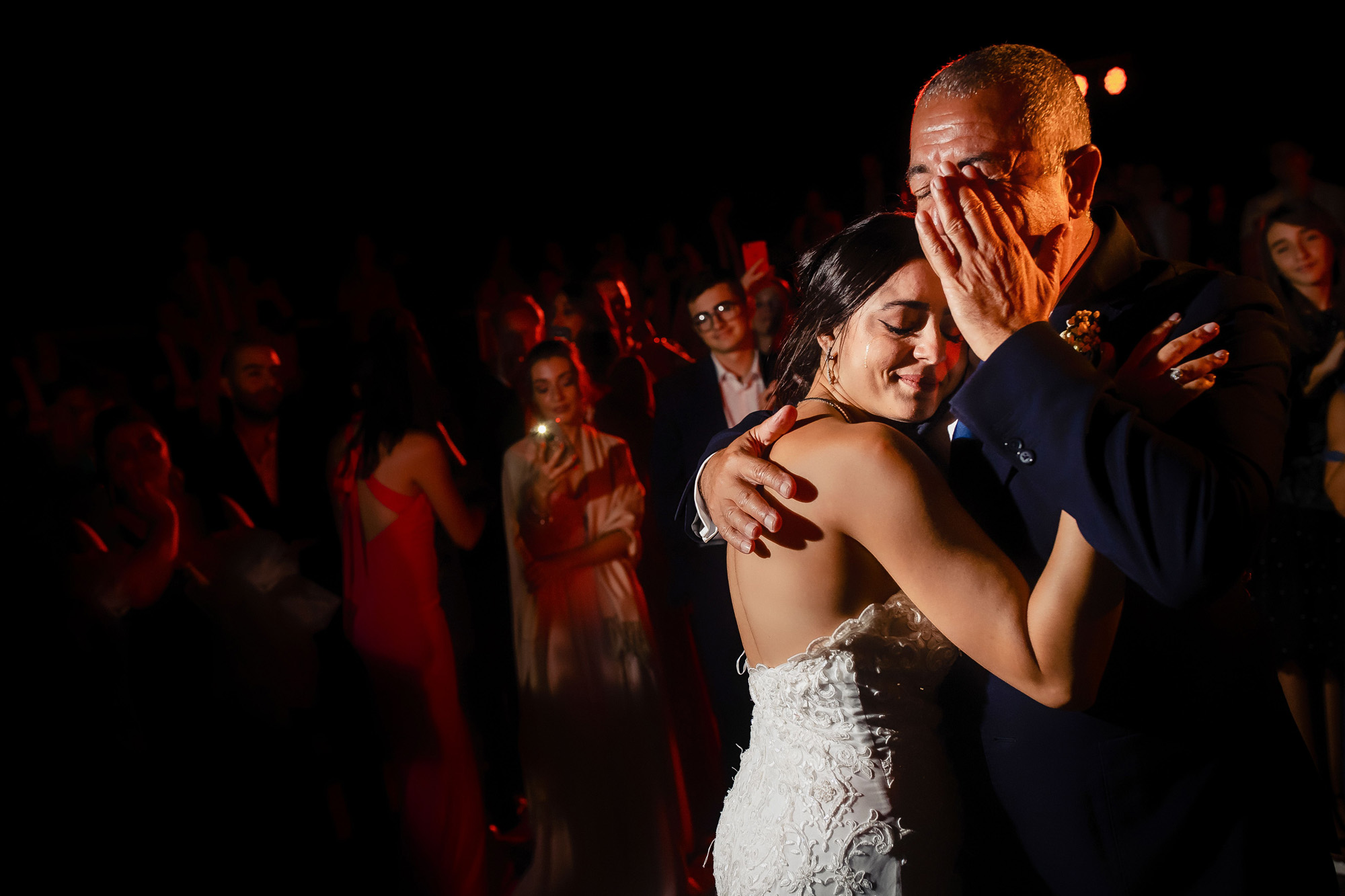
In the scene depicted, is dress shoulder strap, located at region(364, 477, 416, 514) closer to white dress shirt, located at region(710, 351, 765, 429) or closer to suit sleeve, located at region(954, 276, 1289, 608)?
white dress shirt, located at region(710, 351, 765, 429)

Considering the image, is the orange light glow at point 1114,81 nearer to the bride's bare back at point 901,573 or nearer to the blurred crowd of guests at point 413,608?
the blurred crowd of guests at point 413,608

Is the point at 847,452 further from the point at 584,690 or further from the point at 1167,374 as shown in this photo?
the point at 584,690

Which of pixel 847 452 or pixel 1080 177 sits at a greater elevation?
pixel 1080 177

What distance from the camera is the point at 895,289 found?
1552 mm

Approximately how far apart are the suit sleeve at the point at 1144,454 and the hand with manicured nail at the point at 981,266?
0.04 m

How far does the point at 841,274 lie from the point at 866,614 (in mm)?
614

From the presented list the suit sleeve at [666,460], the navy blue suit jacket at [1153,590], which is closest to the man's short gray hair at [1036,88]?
the navy blue suit jacket at [1153,590]

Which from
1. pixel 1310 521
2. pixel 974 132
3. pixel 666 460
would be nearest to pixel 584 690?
pixel 666 460

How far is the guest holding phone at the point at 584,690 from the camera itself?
318 cm

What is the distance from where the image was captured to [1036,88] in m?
1.26

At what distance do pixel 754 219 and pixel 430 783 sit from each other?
20.3ft

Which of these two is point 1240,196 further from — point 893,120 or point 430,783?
point 430,783

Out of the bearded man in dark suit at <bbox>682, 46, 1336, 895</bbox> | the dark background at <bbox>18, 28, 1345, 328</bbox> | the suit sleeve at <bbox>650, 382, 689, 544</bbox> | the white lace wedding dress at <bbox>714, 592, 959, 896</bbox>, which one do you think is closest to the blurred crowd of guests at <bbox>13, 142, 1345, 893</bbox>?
the suit sleeve at <bbox>650, 382, 689, 544</bbox>

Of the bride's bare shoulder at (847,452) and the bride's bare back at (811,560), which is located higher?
the bride's bare shoulder at (847,452)
